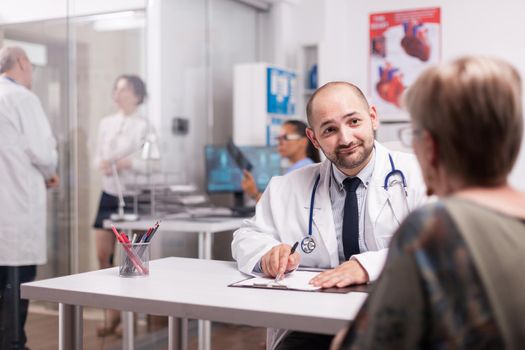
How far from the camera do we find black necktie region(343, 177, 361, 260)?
2158 millimetres

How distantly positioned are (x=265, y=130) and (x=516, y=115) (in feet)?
14.3

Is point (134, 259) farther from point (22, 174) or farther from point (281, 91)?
point (281, 91)

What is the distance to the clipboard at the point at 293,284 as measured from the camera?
175 centimetres

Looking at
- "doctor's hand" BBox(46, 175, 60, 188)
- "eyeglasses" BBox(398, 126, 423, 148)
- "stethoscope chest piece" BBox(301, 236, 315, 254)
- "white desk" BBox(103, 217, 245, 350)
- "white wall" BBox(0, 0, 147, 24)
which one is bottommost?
"white desk" BBox(103, 217, 245, 350)

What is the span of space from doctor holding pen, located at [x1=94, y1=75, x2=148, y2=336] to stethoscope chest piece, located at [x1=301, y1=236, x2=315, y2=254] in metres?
2.19

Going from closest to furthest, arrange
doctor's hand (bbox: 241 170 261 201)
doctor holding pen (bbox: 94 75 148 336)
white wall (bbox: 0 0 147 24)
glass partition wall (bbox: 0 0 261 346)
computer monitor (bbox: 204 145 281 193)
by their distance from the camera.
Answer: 1. white wall (bbox: 0 0 147 24)
2. glass partition wall (bbox: 0 0 261 346)
3. doctor holding pen (bbox: 94 75 148 336)
4. doctor's hand (bbox: 241 170 261 201)
5. computer monitor (bbox: 204 145 281 193)

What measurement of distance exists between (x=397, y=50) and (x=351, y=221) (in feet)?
13.3

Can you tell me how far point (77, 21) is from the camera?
3.91m

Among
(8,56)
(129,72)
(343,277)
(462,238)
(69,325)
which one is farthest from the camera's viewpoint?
(129,72)

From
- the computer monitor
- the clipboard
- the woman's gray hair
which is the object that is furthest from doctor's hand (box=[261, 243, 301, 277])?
the computer monitor

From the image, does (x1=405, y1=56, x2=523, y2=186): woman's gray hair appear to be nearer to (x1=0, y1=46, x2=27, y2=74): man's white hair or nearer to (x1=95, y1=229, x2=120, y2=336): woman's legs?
(x1=0, y1=46, x2=27, y2=74): man's white hair

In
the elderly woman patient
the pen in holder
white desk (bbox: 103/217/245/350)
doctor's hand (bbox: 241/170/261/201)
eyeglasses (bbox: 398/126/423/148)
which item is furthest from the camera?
doctor's hand (bbox: 241/170/261/201)

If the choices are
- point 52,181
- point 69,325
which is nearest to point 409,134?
point 69,325

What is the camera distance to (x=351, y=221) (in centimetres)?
218
